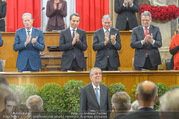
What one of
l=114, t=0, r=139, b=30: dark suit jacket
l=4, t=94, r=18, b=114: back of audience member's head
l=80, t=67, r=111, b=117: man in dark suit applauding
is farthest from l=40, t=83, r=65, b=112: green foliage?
l=114, t=0, r=139, b=30: dark suit jacket

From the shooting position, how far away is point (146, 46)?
5859 millimetres

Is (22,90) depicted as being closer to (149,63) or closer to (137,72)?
(137,72)

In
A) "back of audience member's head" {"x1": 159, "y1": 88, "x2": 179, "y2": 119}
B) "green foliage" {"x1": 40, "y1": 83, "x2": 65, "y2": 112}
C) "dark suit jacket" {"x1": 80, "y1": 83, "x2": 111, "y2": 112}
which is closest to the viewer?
"back of audience member's head" {"x1": 159, "y1": 88, "x2": 179, "y2": 119}

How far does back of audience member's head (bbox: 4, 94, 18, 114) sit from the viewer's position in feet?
5.95

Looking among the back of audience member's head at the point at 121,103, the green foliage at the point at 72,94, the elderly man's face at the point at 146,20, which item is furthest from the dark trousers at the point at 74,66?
the back of audience member's head at the point at 121,103

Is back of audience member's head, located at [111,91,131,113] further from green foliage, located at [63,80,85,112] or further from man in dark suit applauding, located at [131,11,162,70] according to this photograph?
man in dark suit applauding, located at [131,11,162,70]

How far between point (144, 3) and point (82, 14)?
6.07 ft

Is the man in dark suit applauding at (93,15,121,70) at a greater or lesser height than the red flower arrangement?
lesser

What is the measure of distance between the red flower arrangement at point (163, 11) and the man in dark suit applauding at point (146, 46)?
2.98 metres

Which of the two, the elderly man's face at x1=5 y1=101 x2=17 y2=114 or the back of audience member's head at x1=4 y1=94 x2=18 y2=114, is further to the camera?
the elderly man's face at x1=5 y1=101 x2=17 y2=114

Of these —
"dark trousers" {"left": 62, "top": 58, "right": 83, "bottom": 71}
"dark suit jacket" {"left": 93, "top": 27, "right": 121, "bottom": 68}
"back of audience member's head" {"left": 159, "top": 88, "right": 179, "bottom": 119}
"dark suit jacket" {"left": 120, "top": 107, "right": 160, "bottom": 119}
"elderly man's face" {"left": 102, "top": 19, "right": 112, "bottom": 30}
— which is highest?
"elderly man's face" {"left": 102, "top": 19, "right": 112, "bottom": 30}

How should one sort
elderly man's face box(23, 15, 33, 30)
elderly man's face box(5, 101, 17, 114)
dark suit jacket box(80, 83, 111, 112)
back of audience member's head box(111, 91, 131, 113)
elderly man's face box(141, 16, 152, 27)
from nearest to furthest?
elderly man's face box(5, 101, 17, 114), back of audience member's head box(111, 91, 131, 113), dark suit jacket box(80, 83, 111, 112), elderly man's face box(23, 15, 33, 30), elderly man's face box(141, 16, 152, 27)

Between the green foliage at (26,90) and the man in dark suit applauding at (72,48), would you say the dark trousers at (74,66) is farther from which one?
the green foliage at (26,90)

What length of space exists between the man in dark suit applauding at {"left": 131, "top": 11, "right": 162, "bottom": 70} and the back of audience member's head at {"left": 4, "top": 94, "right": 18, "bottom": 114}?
3.96m
